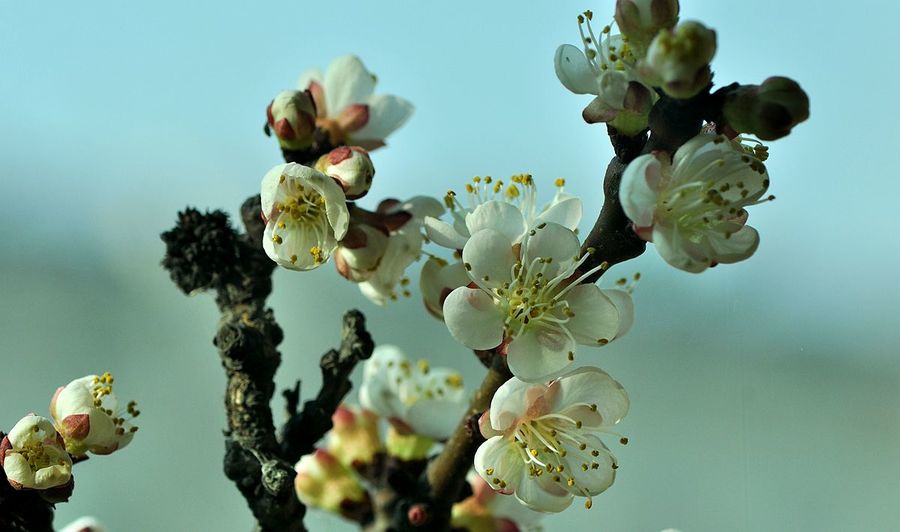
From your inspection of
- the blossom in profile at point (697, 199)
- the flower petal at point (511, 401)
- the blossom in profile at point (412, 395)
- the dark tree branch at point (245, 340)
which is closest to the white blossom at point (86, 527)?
the dark tree branch at point (245, 340)

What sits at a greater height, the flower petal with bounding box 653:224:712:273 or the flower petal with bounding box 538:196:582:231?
the flower petal with bounding box 538:196:582:231

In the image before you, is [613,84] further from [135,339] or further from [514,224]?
[135,339]

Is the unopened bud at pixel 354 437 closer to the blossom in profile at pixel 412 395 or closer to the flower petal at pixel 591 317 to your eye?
the blossom in profile at pixel 412 395

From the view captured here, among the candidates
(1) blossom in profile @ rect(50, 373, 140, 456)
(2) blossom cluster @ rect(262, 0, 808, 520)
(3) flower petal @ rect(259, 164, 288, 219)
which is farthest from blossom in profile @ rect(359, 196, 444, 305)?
(1) blossom in profile @ rect(50, 373, 140, 456)

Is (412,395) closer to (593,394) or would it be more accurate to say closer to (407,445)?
(407,445)

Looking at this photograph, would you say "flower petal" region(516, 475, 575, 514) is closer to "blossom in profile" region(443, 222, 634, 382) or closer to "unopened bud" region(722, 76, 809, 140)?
"blossom in profile" region(443, 222, 634, 382)
